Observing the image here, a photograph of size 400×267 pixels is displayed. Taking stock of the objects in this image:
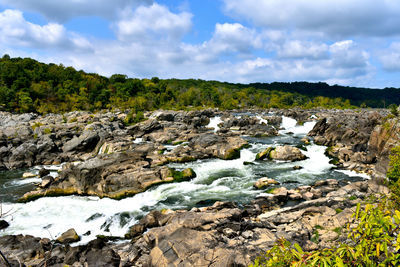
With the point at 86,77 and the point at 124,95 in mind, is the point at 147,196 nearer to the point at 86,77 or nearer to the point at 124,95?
the point at 124,95

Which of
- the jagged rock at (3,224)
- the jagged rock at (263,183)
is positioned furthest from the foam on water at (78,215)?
the jagged rock at (263,183)

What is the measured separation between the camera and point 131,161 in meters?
28.0

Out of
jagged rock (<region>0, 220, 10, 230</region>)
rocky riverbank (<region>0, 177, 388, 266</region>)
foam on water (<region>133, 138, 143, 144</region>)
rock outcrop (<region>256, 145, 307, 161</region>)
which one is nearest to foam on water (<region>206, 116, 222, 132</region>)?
foam on water (<region>133, 138, 143, 144</region>)

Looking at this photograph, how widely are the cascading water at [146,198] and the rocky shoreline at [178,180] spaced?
131 cm

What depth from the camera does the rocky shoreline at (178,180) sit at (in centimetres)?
1155

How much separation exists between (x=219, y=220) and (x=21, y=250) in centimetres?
1283

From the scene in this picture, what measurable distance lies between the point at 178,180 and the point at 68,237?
39.6ft

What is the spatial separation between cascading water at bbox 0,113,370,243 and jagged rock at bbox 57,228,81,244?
0.64 metres

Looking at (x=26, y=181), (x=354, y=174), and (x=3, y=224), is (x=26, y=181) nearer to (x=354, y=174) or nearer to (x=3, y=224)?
(x=3, y=224)

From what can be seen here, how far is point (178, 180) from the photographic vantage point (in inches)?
1039

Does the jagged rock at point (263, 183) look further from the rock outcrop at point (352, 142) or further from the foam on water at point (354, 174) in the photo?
the foam on water at point (354, 174)

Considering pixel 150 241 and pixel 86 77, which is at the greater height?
pixel 86 77

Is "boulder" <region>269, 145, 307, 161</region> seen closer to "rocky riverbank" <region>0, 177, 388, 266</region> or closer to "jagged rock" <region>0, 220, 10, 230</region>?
"rocky riverbank" <region>0, 177, 388, 266</region>

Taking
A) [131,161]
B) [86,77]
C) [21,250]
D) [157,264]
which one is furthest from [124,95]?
[157,264]
